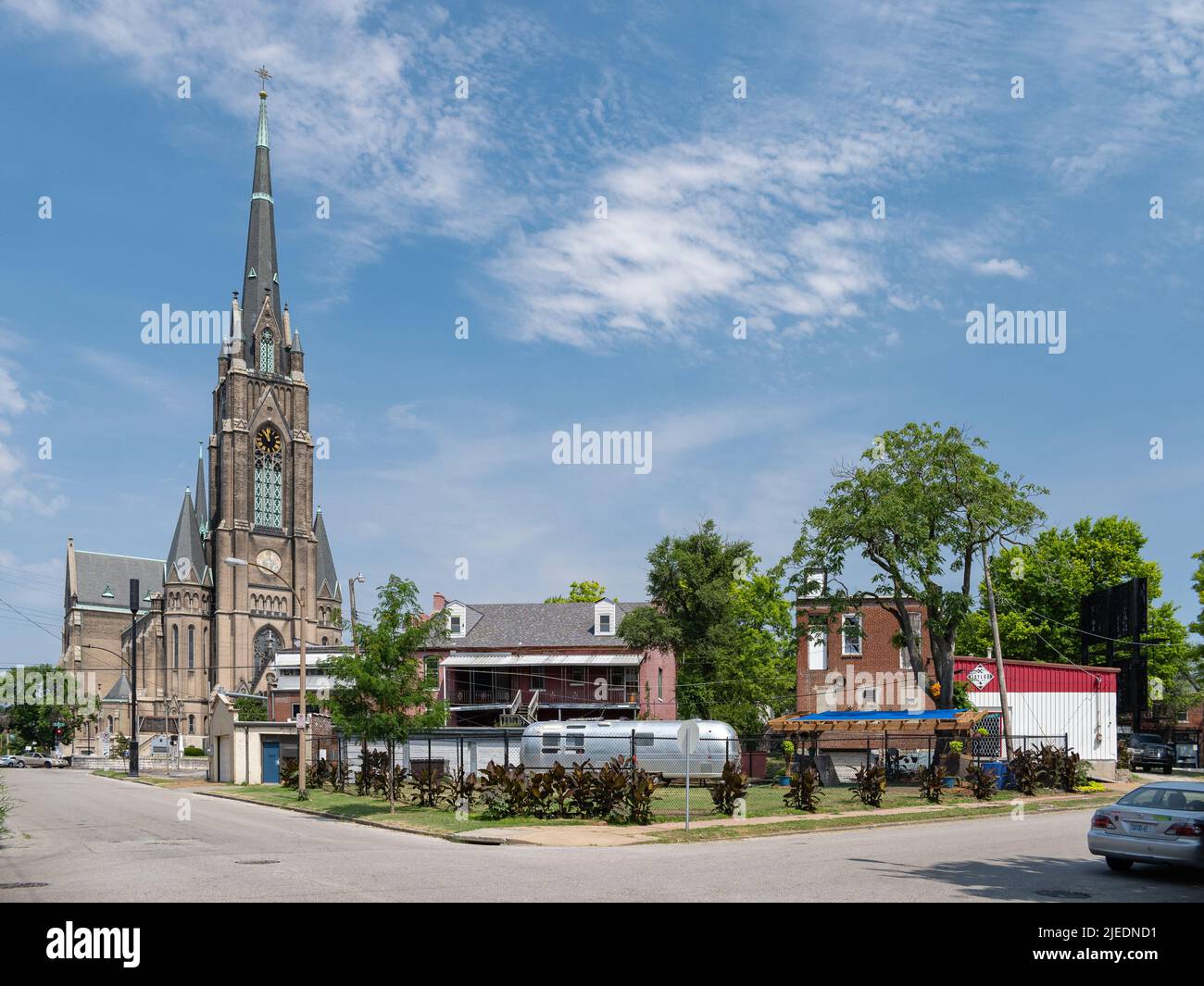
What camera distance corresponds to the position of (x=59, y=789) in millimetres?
48812

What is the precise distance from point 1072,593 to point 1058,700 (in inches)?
903

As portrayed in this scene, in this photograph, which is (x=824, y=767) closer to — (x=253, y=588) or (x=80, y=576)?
(x=253, y=588)

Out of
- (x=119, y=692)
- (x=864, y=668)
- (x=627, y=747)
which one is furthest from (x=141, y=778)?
(x=119, y=692)

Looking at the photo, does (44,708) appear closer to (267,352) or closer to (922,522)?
(267,352)

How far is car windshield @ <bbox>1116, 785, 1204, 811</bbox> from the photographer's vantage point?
16.8 meters

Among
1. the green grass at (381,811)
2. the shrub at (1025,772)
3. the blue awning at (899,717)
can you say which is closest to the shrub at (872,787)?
the shrub at (1025,772)

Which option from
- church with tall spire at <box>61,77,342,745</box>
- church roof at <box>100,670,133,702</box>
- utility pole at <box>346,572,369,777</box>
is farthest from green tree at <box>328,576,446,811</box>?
church roof at <box>100,670,133,702</box>

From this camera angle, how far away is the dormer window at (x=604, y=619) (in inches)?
2795

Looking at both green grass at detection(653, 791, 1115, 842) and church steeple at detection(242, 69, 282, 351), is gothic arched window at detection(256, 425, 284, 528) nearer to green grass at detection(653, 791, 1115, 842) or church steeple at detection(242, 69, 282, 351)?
church steeple at detection(242, 69, 282, 351)

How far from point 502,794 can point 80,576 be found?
399 ft

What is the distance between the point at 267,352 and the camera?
409 ft

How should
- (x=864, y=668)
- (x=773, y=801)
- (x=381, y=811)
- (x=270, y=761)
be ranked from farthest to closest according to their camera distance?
(x=270, y=761) → (x=864, y=668) → (x=773, y=801) → (x=381, y=811)

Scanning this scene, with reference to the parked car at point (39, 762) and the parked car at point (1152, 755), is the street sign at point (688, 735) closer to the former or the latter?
the parked car at point (1152, 755)
